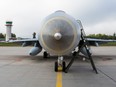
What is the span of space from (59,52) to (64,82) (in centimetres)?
142

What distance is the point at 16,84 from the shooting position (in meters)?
6.79

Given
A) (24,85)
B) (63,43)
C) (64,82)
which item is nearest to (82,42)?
(63,43)

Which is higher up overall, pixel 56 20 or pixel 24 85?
pixel 56 20

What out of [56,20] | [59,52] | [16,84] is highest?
[56,20]

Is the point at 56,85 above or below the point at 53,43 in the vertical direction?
below

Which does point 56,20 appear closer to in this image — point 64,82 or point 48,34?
point 48,34

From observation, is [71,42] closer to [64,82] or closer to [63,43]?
[63,43]

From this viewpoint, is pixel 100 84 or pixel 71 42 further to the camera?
pixel 71 42

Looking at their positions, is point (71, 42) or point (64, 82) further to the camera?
point (71, 42)

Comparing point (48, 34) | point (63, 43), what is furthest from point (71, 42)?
point (48, 34)

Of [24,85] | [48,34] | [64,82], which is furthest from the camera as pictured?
[48,34]

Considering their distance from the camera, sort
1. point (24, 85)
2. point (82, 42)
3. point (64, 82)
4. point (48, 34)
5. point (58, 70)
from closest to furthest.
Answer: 1. point (24, 85)
2. point (64, 82)
3. point (48, 34)
4. point (58, 70)
5. point (82, 42)

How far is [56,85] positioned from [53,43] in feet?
5.81

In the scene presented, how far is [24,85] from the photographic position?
665 centimetres
